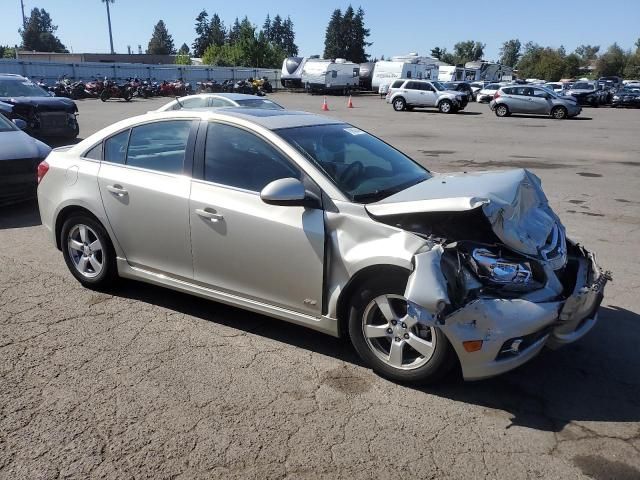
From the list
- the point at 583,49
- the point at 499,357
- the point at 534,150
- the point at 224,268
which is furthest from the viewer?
the point at 583,49

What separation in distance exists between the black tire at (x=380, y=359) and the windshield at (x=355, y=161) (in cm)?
61

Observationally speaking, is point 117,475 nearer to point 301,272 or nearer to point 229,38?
point 301,272

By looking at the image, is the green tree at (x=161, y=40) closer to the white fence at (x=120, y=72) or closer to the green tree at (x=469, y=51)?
the green tree at (x=469, y=51)

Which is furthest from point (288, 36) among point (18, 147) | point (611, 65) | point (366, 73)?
point (18, 147)

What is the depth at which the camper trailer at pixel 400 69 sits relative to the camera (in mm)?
49406

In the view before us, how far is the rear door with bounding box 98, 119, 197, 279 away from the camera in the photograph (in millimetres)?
4336

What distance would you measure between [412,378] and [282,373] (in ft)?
2.76

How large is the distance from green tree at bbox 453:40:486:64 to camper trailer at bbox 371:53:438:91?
110496mm

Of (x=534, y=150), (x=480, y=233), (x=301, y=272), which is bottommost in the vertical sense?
(x=534, y=150)

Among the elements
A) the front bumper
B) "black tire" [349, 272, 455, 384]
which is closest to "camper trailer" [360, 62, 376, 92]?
"black tire" [349, 272, 455, 384]

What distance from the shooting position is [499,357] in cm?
324

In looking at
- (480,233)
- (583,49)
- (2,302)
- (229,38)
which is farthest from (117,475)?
(583,49)

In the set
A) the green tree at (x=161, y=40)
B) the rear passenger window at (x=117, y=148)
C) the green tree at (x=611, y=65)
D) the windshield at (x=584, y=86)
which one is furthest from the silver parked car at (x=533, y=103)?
the green tree at (x=161, y=40)

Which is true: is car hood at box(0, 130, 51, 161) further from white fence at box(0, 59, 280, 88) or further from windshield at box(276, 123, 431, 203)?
white fence at box(0, 59, 280, 88)
